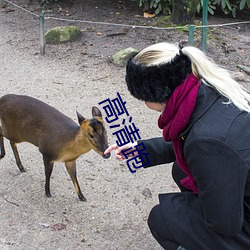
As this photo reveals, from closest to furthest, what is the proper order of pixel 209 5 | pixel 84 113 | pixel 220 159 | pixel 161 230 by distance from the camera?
1. pixel 220 159
2. pixel 161 230
3. pixel 84 113
4. pixel 209 5

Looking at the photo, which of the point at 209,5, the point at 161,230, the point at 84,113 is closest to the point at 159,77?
the point at 161,230

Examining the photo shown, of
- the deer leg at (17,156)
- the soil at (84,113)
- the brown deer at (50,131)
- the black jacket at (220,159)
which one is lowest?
the soil at (84,113)

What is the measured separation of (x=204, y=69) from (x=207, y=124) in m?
0.24

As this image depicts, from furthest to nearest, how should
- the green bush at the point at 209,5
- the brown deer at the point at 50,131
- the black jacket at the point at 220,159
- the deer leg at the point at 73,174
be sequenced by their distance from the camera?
the green bush at the point at 209,5, the deer leg at the point at 73,174, the brown deer at the point at 50,131, the black jacket at the point at 220,159

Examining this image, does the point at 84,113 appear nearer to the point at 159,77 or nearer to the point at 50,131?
the point at 50,131

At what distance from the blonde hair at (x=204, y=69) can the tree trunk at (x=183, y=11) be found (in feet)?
15.9

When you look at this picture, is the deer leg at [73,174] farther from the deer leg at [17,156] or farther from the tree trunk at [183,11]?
the tree trunk at [183,11]

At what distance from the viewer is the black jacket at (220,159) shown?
194cm

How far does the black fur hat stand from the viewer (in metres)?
2.03

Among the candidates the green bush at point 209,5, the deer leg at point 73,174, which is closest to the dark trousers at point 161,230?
the deer leg at point 73,174

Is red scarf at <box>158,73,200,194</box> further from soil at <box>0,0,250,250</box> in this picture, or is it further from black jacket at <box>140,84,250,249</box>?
soil at <box>0,0,250,250</box>

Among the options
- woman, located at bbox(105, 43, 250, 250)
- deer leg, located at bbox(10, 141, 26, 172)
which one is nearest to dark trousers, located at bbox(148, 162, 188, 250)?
woman, located at bbox(105, 43, 250, 250)

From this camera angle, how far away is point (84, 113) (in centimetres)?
473

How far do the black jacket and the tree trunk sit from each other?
4908 millimetres
